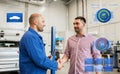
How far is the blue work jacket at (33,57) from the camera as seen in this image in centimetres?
196

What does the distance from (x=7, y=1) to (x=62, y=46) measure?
12.9 feet

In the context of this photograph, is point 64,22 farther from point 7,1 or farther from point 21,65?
point 21,65

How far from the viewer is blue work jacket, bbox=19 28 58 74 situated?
1965 millimetres

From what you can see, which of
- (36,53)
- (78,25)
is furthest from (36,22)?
(78,25)

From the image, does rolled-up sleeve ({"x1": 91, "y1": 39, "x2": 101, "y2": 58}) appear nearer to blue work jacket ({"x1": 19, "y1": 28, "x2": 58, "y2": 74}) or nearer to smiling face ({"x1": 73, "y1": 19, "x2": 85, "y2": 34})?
smiling face ({"x1": 73, "y1": 19, "x2": 85, "y2": 34})

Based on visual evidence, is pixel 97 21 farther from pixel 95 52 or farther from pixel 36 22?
pixel 36 22

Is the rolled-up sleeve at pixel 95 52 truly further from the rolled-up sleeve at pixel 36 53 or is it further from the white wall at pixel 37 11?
the white wall at pixel 37 11

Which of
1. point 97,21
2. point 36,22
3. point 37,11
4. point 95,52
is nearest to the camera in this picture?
point 36,22

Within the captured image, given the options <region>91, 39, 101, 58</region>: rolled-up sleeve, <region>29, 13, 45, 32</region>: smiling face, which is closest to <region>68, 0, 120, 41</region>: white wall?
<region>91, 39, 101, 58</region>: rolled-up sleeve

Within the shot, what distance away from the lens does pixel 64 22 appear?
12914 mm

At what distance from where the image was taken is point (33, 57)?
6.45ft

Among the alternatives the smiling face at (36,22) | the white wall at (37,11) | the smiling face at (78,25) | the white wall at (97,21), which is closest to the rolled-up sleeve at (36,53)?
the smiling face at (36,22)

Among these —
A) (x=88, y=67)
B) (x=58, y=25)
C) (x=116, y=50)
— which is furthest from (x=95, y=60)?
(x=58, y=25)

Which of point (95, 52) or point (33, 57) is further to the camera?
point (95, 52)
